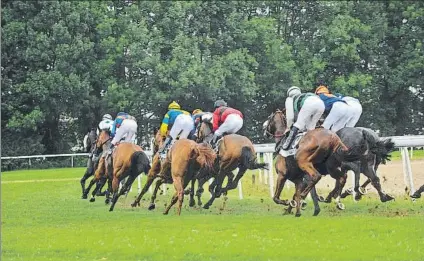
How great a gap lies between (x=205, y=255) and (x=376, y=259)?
2.18 m

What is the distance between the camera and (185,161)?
19.8 metres

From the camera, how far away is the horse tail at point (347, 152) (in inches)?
710

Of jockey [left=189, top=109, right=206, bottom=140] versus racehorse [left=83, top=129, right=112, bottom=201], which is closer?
jockey [left=189, top=109, right=206, bottom=140]

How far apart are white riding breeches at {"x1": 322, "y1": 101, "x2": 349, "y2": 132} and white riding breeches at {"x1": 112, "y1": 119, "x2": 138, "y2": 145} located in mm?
5938

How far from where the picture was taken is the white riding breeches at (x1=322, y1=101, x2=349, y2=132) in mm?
19859

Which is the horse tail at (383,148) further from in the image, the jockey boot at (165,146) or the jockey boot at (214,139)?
the jockey boot at (165,146)

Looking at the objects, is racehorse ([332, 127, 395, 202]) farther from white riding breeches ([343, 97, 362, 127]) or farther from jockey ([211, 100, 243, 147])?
jockey ([211, 100, 243, 147])

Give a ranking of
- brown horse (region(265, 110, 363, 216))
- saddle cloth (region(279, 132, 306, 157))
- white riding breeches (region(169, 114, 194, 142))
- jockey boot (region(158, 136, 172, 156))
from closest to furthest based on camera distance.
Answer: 1. brown horse (region(265, 110, 363, 216))
2. saddle cloth (region(279, 132, 306, 157))
3. jockey boot (region(158, 136, 172, 156))
4. white riding breeches (region(169, 114, 194, 142))

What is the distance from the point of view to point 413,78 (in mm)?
55500

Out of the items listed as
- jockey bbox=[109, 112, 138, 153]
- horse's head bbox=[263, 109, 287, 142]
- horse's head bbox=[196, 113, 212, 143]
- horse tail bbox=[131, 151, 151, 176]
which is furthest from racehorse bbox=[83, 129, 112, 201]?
horse's head bbox=[263, 109, 287, 142]

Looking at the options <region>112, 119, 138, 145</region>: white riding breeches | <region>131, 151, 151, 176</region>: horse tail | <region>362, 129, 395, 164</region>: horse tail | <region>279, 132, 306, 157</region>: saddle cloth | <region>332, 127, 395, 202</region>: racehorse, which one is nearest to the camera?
<region>279, 132, 306, 157</region>: saddle cloth

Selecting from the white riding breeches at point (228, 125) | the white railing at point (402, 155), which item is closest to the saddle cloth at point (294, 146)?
the white riding breeches at point (228, 125)

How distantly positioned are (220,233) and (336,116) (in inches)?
221

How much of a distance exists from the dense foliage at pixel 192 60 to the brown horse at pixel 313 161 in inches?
1264
